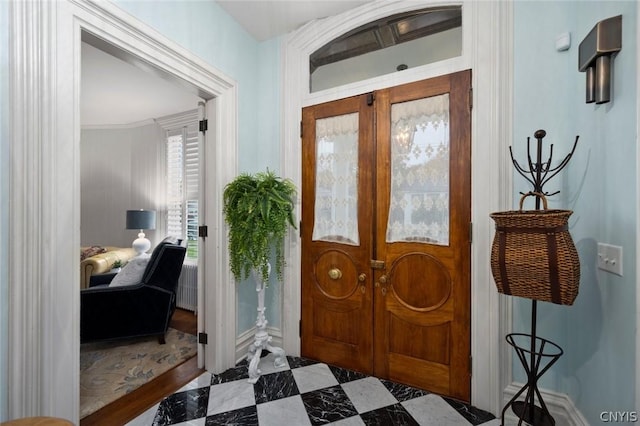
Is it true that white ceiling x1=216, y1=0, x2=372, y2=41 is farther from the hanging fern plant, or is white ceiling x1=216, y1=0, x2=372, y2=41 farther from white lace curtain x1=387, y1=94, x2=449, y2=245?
the hanging fern plant

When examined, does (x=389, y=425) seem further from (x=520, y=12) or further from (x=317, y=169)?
(x=520, y=12)

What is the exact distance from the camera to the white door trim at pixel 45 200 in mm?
1166

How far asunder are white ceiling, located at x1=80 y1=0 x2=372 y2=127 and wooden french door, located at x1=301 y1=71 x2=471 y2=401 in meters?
0.77

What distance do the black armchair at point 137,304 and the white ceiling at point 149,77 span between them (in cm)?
186

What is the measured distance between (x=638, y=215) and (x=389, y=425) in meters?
1.62

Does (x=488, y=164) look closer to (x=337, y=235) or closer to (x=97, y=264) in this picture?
(x=337, y=235)

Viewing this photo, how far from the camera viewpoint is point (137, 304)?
101 inches

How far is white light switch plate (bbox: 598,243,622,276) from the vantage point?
3.98ft

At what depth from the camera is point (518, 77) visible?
1.74 meters

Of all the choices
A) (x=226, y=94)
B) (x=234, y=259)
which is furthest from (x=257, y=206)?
(x=226, y=94)

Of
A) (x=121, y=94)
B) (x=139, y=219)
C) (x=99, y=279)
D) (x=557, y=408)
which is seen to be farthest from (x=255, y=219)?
(x=121, y=94)

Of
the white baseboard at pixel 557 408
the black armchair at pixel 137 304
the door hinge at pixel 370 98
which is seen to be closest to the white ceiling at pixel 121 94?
the black armchair at pixel 137 304

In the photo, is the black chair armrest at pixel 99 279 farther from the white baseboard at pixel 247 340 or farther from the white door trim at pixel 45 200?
the white door trim at pixel 45 200

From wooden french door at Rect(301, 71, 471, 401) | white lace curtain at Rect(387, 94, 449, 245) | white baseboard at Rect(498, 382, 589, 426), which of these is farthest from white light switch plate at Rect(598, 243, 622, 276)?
white baseboard at Rect(498, 382, 589, 426)
